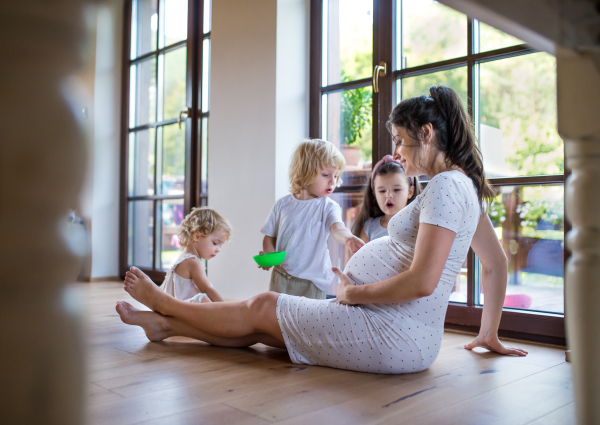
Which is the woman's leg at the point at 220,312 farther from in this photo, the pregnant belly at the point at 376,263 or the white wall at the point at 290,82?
the white wall at the point at 290,82

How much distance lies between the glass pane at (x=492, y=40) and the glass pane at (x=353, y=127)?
2.07 feet

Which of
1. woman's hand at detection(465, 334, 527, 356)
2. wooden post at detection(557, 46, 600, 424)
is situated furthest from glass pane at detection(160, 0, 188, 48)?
wooden post at detection(557, 46, 600, 424)

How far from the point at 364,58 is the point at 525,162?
107 cm

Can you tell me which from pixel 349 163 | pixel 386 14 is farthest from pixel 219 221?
pixel 386 14

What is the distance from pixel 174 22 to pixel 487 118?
2.82 m

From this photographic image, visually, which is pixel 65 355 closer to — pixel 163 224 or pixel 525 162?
pixel 525 162

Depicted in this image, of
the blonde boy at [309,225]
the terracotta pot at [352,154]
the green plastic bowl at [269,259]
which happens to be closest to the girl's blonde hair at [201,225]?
the blonde boy at [309,225]

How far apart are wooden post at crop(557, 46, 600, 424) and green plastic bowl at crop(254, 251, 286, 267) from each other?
149 centimetres

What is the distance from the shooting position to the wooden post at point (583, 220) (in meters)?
0.63

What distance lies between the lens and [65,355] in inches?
15.0

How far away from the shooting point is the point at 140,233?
4.43m

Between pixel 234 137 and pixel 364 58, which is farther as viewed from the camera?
pixel 234 137

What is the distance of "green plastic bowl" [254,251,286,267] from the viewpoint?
6.77ft

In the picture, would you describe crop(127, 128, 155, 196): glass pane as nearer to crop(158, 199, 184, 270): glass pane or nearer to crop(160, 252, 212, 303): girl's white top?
crop(158, 199, 184, 270): glass pane
